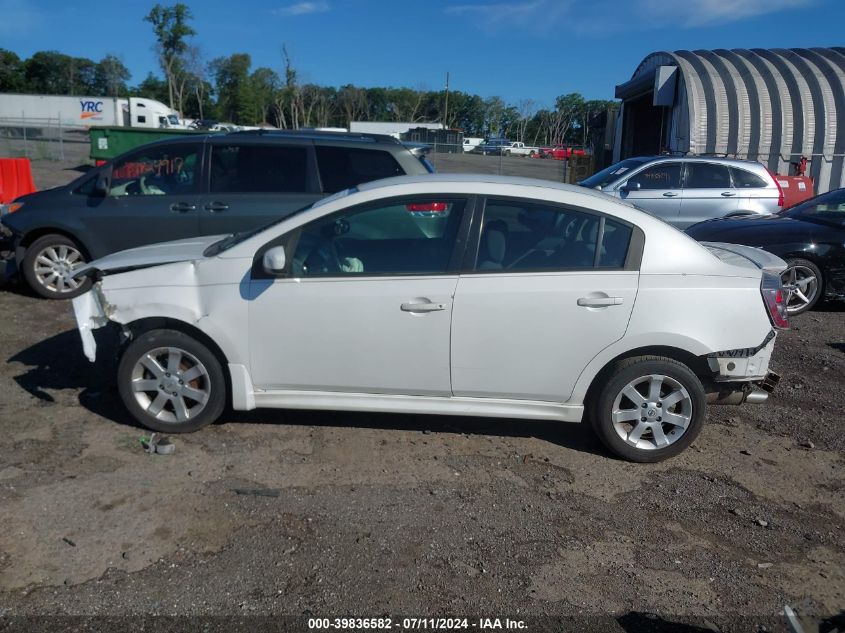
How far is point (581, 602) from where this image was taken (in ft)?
11.0

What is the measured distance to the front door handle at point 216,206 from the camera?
7668 mm

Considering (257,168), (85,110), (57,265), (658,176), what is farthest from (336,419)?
(85,110)

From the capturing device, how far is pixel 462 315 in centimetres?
456

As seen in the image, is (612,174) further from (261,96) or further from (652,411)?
(261,96)

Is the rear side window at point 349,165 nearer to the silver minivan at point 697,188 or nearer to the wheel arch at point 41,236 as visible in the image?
the wheel arch at point 41,236

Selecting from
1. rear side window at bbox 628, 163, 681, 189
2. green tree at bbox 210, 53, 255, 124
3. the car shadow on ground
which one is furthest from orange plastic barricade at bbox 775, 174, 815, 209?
green tree at bbox 210, 53, 255, 124

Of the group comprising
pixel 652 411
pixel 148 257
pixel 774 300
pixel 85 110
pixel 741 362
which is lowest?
pixel 652 411

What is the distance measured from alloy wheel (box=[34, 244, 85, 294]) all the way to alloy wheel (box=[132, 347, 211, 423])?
151 inches

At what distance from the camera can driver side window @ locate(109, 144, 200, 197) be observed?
307 inches

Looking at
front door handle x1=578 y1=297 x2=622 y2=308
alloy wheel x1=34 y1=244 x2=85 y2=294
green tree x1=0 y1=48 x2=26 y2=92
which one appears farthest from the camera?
green tree x1=0 y1=48 x2=26 y2=92

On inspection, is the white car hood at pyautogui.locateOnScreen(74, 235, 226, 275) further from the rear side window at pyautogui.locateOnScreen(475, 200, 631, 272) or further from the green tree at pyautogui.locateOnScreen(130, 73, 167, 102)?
the green tree at pyautogui.locateOnScreen(130, 73, 167, 102)

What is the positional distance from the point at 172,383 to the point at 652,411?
308 centimetres

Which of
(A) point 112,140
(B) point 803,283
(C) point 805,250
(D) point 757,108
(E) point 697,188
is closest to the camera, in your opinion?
(C) point 805,250

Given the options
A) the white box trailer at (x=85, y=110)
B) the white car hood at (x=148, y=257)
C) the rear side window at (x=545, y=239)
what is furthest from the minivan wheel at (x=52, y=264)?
the white box trailer at (x=85, y=110)
